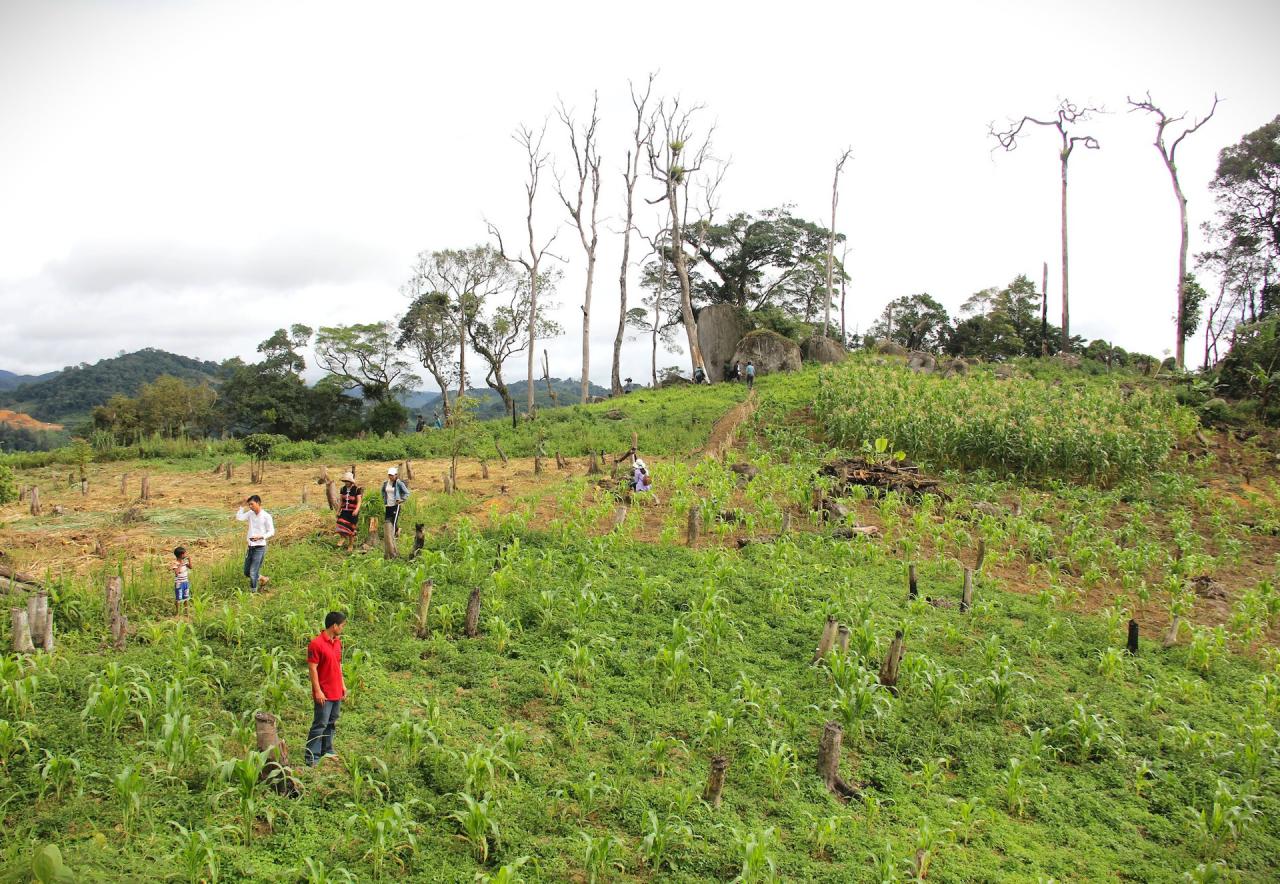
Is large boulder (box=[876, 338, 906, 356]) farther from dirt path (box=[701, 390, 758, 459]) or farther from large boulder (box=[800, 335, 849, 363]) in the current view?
dirt path (box=[701, 390, 758, 459])

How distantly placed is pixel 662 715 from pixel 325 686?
3132 millimetres

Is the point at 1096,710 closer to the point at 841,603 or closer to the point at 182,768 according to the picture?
the point at 841,603

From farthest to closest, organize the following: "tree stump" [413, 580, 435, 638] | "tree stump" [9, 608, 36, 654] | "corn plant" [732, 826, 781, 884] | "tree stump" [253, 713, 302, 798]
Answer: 1. "tree stump" [413, 580, 435, 638]
2. "tree stump" [9, 608, 36, 654]
3. "tree stump" [253, 713, 302, 798]
4. "corn plant" [732, 826, 781, 884]

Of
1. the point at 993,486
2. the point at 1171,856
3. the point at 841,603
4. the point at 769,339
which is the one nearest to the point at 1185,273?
the point at 769,339

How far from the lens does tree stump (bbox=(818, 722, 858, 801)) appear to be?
19.7 ft

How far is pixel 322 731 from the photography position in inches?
221

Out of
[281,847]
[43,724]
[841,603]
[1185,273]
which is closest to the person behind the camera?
[281,847]

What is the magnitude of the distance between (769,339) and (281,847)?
88.4 feet

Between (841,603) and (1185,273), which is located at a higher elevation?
(1185,273)

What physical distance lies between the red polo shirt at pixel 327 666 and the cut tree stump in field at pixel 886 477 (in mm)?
11629

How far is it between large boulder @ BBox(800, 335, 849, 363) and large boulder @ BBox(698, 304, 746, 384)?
3083 millimetres

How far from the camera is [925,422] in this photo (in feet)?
59.8

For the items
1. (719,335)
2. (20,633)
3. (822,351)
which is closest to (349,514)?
(20,633)

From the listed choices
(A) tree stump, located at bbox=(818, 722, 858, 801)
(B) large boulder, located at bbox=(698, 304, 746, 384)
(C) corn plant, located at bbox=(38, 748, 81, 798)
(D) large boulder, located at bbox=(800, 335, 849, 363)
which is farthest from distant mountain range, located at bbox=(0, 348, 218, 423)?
(A) tree stump, located at bbox=(818, 722, 858, 801)
